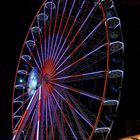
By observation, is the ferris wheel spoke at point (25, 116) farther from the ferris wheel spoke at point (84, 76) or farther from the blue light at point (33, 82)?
the ferris wheel spoke at point (84, 76)

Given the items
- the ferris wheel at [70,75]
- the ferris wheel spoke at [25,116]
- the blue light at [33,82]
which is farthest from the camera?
the blue light at [33,82]

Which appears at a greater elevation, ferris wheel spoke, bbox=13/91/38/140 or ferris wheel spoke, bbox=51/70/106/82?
ferris wheel spoke, bbox=51/70/106/82

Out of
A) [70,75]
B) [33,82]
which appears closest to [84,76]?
[70,75]

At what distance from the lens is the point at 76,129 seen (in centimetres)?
1254

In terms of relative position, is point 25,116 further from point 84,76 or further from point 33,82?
Result: point 84,76

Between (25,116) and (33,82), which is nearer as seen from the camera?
(25,116)

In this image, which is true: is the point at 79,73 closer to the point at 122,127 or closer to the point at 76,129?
the point at 76,129

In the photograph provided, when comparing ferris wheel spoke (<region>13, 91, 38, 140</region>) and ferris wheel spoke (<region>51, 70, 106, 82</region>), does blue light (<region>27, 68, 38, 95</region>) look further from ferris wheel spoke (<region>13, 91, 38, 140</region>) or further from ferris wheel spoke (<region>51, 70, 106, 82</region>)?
ferris wheel spoke (<region>51, 70, 106, 82</region>)

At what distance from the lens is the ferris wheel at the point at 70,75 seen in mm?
11406

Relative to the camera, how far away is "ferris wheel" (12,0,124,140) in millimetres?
11406

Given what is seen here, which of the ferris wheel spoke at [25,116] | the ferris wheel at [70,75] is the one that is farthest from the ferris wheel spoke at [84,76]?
the ferris wheel spoke at [25,116]

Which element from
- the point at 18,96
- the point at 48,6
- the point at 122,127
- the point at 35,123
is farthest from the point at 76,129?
the point at 122,127

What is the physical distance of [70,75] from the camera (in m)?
A: 12.9

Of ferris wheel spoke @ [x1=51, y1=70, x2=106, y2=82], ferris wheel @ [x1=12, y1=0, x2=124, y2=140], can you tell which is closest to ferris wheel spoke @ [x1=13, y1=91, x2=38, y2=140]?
ferris wheel @ [x1=12, y1=0, x2=124, y2=140]
